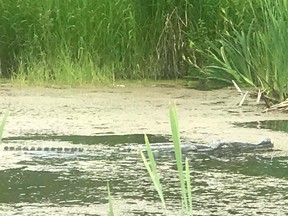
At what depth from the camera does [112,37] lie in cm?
880

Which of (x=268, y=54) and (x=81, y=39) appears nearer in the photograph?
(x=268, y=54)

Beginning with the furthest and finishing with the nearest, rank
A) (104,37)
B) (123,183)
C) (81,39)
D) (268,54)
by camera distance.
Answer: (104,37) < (81,39) < (268,54) < (123,183)

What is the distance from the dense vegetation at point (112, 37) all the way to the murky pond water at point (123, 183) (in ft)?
11.9

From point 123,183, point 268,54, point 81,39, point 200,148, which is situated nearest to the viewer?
point 123,183

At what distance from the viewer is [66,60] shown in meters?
8.50

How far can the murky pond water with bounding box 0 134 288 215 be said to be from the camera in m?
3.50

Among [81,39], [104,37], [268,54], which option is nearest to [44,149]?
[268,54]

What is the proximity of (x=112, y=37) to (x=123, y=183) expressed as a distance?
4.96 meters

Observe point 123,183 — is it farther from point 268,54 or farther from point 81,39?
point 81,39

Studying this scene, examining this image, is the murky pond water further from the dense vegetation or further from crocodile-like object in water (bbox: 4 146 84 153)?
the dense vegetation

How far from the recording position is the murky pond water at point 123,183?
3504 millimetres

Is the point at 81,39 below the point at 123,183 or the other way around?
the other way around

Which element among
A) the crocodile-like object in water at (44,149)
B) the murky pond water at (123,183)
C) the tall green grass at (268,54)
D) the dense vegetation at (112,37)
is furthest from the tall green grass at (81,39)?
the crocodile-like object in water at (44,149)

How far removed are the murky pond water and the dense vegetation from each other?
362 centimetres
